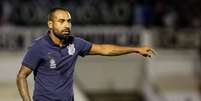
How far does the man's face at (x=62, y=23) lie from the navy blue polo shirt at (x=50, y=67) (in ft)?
0.42

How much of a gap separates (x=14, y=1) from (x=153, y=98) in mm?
3813

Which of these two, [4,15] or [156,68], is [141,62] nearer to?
[156,68]

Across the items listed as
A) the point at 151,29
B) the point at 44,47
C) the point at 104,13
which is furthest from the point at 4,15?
the point at 44,47

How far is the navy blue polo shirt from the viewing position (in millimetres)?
5148

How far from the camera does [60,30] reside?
16.8 feet

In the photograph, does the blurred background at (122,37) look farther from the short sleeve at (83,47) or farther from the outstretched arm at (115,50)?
the short sleeve at (83,47)

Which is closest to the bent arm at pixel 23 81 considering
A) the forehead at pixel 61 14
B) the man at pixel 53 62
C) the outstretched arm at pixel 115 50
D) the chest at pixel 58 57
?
the man at pixel 53 62

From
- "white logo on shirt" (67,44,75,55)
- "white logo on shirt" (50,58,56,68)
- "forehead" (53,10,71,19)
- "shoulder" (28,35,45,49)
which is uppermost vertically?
"forehead" (53,10,71,19)

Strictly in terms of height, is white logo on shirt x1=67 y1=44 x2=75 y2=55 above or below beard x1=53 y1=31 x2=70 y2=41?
below

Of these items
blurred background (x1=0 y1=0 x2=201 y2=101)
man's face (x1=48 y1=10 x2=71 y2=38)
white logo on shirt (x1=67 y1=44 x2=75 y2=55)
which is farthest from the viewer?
blurred background (x1=0 y1=0 x2=201 y2=101)

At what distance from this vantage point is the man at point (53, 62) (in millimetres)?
5133

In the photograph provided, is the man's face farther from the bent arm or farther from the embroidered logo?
the bent arm

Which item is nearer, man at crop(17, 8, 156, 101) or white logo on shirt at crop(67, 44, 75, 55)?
man at crop(17, 8, 156, 101)

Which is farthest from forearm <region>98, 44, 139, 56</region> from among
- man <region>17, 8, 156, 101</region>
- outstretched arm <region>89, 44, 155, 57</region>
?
man <region>17, 8, 156, 101</region>
